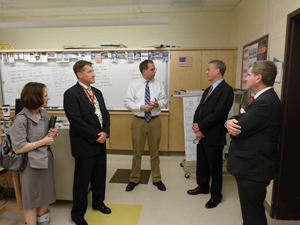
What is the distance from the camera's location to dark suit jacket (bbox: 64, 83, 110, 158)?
75.6 inches

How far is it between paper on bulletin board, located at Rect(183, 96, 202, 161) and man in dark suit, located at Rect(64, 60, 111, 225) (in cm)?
139

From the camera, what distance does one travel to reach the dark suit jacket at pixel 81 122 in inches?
75.6

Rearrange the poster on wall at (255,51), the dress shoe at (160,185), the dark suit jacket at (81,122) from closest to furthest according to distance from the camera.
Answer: the dark suit jacket at (81,122) < the poster on wall at (255,51) < the dress shoe at (160,185)

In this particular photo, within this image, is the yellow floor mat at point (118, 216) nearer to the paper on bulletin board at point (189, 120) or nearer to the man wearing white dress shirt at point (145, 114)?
the man wearing white dress shirt at point (145, 114)

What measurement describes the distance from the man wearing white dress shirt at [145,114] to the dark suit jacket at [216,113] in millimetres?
634

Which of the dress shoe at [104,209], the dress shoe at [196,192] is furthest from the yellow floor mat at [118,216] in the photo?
the dress shoe at [196,192]

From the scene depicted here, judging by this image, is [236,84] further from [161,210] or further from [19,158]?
[19,158]

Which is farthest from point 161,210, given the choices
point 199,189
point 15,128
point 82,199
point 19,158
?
point 15,128

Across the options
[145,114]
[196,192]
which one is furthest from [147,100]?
[196,192]

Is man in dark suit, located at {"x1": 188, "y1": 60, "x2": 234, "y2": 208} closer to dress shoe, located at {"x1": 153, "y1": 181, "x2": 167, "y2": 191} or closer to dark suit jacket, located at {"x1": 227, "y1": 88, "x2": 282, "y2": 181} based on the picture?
dress shoe, located at {"x1": 153, "y1": 181, "x2": 167, "y2": 191}

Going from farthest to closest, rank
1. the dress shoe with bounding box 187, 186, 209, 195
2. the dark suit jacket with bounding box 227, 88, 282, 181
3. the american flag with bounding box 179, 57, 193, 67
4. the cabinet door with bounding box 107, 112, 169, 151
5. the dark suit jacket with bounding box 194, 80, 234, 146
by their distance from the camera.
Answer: the cabinet door with bounding box 107, 112, 169, 151 < the american flag with bounding box 179, 57, 193, 67 < the dress shoe with bounding box 187, 186, 209, 195 < the dark suit jacket with bounding box 194, 80, 234, 146 < the dark suit jacket with bounding box 227, 88, 282, 181

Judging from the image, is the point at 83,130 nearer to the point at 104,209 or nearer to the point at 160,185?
the point at 104,209

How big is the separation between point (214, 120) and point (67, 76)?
3082 millimetres

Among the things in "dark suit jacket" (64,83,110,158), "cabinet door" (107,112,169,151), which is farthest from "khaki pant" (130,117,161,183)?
"cabinet door" (107,112,169,151)
